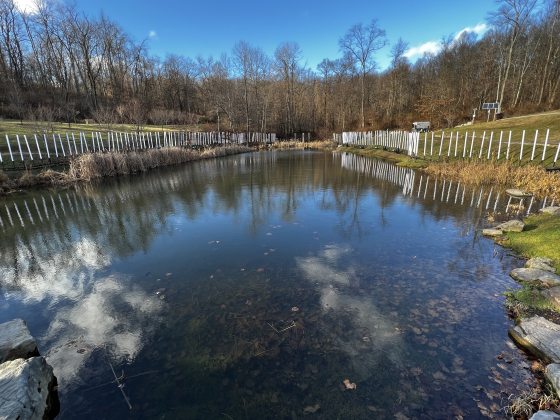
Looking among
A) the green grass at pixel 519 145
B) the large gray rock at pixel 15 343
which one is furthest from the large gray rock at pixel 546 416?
the green grass at pixel 519 145

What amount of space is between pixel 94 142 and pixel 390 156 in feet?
74.7

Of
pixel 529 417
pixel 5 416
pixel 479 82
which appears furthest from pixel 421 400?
pixel 479 82

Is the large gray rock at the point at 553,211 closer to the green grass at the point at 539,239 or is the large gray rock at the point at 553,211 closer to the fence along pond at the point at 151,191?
the green grass at the point at 539,239

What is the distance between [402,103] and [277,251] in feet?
170

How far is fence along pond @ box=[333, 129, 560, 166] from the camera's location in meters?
14.3

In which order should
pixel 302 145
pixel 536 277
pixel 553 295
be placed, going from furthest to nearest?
1. pixel 302 145
2. pixel 536 277
3. pixel 553 295

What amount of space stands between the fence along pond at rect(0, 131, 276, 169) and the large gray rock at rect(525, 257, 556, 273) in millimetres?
20176

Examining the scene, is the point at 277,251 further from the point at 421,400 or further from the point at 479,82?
the point at 479,82

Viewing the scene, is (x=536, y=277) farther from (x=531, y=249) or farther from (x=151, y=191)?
(x=151, y=191)

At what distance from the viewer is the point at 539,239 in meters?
6.95

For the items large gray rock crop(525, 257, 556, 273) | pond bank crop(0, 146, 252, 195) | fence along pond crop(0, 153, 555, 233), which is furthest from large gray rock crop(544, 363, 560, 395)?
pond bank crop(0, 146, 252, 195)

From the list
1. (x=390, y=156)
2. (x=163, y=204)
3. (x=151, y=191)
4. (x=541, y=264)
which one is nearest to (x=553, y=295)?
(x=541, y=264)

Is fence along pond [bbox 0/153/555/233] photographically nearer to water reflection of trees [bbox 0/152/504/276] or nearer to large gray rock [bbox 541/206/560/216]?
water reflection of trees [bbox 0/152/504/276]

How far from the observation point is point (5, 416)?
8.30ft
